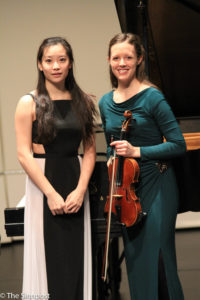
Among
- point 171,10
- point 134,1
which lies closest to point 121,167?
point 134,1

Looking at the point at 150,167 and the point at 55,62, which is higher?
the point at 55,62

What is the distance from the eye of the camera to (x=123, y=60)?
2.04 metres

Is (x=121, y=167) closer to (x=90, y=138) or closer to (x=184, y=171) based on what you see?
(x=90, y=138)

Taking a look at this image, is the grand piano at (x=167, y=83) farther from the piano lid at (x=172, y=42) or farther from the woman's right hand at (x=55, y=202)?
the woman's right hand at (x=55, y=202)

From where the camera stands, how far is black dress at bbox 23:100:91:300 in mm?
2123

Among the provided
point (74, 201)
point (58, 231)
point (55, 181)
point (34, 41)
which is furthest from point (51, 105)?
point (34, 41)

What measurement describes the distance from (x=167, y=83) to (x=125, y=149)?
1754 mm

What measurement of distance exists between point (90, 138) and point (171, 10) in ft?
4.67

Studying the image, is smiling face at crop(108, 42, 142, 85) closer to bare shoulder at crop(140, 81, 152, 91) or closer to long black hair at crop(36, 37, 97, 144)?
bare shoulder at crop(140, 81, 152, 91)

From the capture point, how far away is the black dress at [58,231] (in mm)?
2123

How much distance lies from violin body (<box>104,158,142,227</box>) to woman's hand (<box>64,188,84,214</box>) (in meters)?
0.17

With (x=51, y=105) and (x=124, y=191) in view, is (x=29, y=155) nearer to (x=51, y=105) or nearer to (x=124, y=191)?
(x=51, y=105)

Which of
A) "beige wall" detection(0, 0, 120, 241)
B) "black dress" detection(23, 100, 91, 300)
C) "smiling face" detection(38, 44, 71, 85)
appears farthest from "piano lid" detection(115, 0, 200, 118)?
"beige wall" detection(0, 0, 120, 241)

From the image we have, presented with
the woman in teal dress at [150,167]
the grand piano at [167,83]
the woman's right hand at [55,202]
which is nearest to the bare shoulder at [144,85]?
the woman in teal dress at [150,167]
